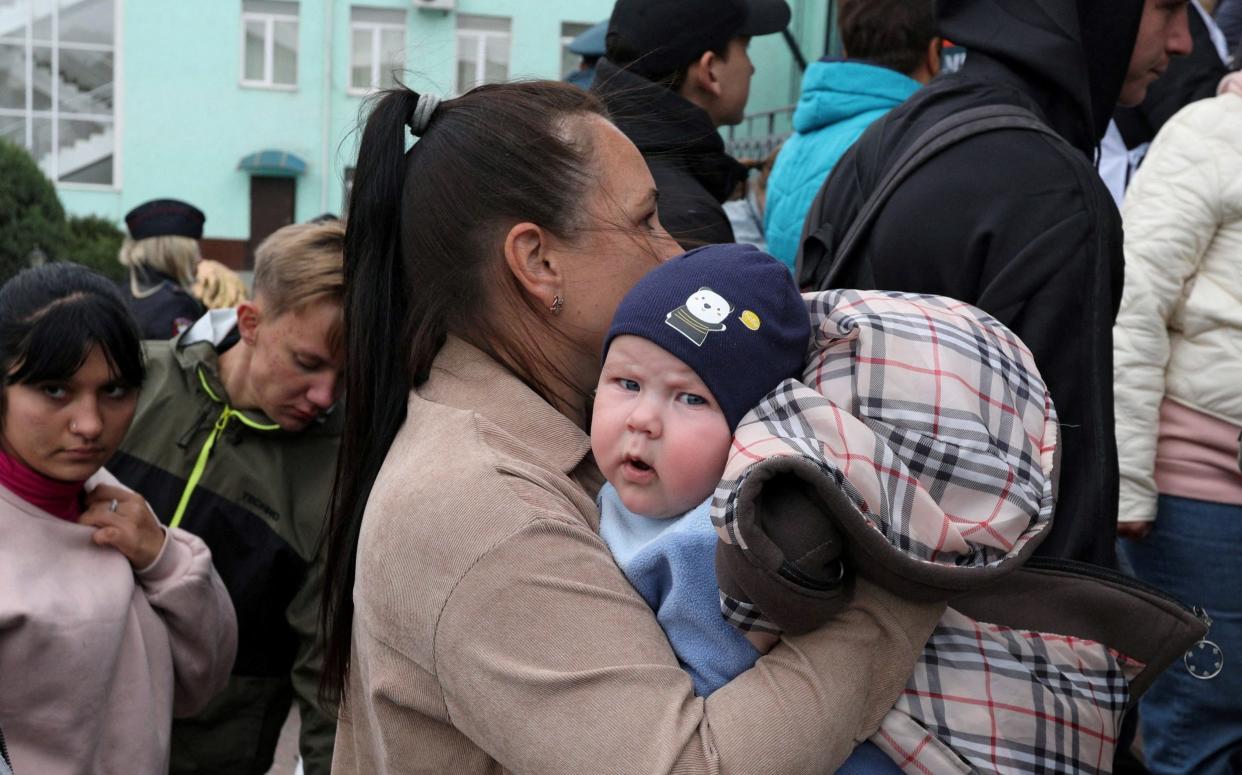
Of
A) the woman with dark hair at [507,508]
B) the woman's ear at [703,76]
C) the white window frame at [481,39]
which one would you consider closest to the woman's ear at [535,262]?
the woman with dark hair at [507,508]

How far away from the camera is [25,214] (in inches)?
448

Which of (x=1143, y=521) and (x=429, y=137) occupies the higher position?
(x=429, y=137)

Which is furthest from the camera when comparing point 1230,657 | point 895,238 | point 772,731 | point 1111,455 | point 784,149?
point 784,149

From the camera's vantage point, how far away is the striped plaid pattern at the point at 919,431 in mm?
1677

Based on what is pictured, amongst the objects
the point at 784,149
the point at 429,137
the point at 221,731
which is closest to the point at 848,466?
the point at 429,137

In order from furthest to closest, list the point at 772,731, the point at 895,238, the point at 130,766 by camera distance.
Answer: the point at 130,766 → the point at 895,238 → the point at 772,731

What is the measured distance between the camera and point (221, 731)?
3.52 metres

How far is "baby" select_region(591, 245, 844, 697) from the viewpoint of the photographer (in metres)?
1.75

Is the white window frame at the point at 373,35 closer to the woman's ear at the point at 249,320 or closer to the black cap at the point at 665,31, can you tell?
the black cap at the point at 665,31

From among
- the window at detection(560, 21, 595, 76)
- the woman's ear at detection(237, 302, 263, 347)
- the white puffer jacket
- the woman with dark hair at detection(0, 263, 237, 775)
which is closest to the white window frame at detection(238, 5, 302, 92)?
the window at detection(560, 21, 595, 76)

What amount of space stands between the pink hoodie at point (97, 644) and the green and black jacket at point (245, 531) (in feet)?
0.83

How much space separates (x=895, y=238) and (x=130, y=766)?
6.33 ft

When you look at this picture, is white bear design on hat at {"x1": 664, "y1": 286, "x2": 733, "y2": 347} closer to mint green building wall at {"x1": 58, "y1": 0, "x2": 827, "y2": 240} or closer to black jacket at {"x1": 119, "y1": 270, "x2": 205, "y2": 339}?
black jacket at {"x1": 119, "y1": 270, "x2": 205, "y2": 339}

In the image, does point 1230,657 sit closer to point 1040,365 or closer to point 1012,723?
point 1040,365
